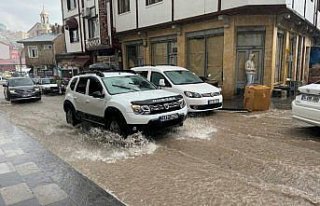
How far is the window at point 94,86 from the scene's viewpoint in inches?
312

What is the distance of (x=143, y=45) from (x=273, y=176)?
15.9 metres

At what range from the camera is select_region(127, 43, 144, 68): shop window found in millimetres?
20531

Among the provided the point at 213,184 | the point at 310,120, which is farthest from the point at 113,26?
the point at 213,184

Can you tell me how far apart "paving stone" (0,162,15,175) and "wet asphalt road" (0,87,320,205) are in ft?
3.27

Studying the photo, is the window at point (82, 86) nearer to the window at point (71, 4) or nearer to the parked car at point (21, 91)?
the parked car at point (21, 91)

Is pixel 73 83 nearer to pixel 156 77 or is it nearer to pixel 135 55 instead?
pixel 156 77

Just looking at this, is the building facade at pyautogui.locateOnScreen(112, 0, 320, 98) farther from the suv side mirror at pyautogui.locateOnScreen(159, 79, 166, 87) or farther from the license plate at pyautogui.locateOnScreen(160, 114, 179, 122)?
the license plate at pyautogui.locateOnScreen(160, 114, 179, 122)

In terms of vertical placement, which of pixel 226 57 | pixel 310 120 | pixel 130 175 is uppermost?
pixel 226 57

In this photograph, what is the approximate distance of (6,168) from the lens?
5.72 meters

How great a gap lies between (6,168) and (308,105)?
265 inches

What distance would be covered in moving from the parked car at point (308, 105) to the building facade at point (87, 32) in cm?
1767

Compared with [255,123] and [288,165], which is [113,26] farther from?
[288,165]

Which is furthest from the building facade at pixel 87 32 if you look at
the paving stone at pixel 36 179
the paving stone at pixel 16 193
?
the paving stone at pixel 16 193

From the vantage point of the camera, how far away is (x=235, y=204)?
3.93 metres
